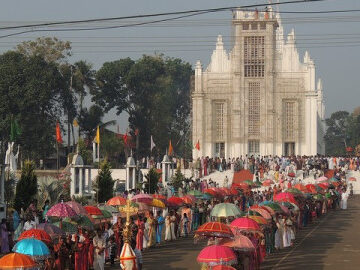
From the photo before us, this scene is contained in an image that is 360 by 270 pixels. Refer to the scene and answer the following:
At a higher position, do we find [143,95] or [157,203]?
[143,95]

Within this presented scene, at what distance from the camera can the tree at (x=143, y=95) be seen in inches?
3177

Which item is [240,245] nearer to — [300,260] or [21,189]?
[300,260]

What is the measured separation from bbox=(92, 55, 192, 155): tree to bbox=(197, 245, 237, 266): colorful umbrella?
62.4 meters

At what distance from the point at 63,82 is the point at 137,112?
14.6 metres

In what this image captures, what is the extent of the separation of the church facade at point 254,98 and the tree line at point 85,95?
6411 millimetres

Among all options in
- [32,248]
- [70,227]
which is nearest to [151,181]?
[70,227]

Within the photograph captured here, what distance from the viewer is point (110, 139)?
65.4 meters

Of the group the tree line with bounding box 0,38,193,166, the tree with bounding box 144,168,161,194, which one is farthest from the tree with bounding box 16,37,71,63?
the tree with bounding box 144,168,161,194

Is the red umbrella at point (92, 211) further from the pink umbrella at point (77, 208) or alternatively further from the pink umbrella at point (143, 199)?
the pink umbrella at point (143, 199)

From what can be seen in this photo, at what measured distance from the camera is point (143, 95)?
83750mm

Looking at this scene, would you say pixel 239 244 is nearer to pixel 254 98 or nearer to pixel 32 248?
pixel 32 248

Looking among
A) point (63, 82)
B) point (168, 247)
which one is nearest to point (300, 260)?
point (168, 247)

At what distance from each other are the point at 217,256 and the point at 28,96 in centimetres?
5094

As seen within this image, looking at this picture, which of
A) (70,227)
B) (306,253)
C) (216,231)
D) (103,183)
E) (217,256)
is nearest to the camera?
(217,256)
